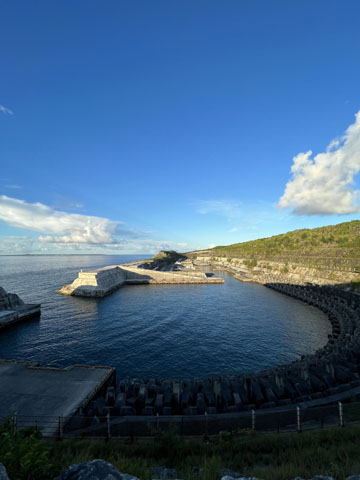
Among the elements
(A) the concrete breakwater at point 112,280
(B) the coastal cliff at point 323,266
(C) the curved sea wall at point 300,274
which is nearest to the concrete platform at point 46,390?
(A) the concrete breakwater at point 112,280

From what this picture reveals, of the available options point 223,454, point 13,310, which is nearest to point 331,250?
point 223,454

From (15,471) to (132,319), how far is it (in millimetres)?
46387

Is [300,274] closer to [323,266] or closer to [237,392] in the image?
[323,266]

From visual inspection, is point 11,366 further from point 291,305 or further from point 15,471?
point 291,305

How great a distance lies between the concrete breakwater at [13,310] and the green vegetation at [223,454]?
45349 millimetres

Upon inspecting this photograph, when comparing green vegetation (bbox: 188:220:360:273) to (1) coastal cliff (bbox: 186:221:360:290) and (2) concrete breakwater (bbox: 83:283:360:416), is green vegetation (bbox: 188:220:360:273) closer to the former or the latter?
(1) coastal cliff (bbox: 186:221:360:290)

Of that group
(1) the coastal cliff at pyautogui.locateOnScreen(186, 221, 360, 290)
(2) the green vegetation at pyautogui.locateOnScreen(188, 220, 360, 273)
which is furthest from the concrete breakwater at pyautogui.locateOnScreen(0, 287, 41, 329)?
(2) the green vegetation at pyautogui.locateOnScreen(188, 220, 360, 273)

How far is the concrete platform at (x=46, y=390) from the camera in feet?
56.4

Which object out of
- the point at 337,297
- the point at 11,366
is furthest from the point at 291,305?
the point at 11,366

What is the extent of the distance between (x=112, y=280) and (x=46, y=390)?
71396 mm

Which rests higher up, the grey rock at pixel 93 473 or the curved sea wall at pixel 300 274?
the grey rock at pixel 93 473

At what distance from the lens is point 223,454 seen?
1088 cm

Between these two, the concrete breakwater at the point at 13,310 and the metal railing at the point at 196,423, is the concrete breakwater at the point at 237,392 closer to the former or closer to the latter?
the metal railing at the point at 196,423

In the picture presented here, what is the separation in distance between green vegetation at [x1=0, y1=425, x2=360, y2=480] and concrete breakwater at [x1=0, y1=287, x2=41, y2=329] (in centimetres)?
4535
